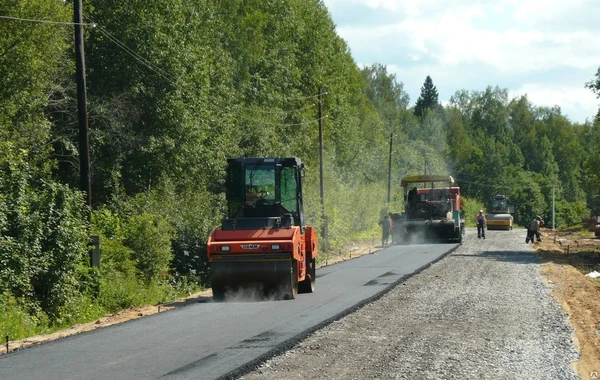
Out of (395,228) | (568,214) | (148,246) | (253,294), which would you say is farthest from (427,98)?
(253,294)

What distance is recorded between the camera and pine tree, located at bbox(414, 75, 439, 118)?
172500 mm

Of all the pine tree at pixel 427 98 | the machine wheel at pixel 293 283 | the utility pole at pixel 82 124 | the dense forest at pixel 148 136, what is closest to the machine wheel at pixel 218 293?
the machine wheel at pixel 293 283

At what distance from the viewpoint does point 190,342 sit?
14.6 meters

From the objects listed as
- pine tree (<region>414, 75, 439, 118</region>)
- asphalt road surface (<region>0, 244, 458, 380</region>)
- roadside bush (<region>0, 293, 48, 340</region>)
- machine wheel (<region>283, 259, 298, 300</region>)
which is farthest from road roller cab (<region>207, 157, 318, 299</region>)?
pine tree (<region>414, 75, 439, 118</region>)

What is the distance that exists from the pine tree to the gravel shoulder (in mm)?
149604

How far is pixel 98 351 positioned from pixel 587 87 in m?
35.4

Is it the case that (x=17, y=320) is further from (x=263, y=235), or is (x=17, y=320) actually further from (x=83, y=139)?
(x=83, y=139)

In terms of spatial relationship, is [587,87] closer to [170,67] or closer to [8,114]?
[170,67]

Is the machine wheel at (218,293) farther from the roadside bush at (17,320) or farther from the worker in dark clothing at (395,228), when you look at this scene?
the worker in dark clothing at (395,228)

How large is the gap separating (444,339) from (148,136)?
24.8 meters

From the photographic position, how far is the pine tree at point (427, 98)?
6791 inches

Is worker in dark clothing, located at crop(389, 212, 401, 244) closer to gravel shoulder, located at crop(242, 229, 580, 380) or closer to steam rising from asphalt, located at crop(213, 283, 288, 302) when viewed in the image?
gravel shoulder, located at crop(242, 229, 580, 380)

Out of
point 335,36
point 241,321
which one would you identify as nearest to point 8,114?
point 241,321

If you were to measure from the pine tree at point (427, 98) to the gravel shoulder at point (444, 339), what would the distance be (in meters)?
150
